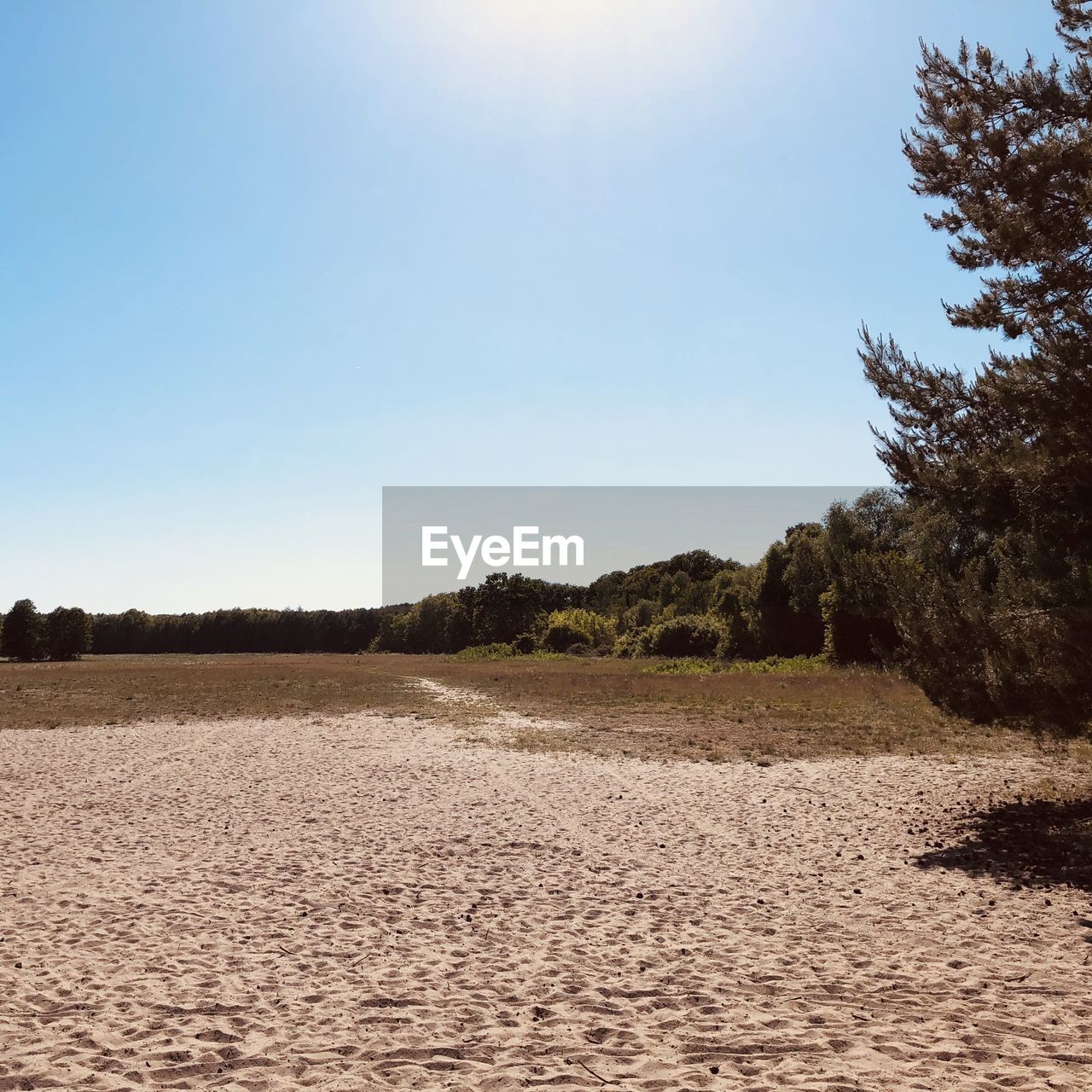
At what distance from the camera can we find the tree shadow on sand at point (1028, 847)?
9573 mm

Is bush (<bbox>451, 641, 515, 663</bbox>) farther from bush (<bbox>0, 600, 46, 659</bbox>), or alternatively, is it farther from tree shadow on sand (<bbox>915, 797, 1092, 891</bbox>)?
tree shadow on sand (<bbox>915, 797, 1092, 891</bbox>)

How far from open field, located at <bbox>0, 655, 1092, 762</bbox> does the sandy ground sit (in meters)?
4.62

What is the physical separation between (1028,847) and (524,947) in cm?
706

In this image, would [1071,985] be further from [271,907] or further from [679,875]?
[271,907]

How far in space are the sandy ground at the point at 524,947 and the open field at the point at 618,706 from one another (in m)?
4.62

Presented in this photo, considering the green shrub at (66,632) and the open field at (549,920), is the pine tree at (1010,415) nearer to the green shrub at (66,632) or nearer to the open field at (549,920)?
the open field at (549,920)

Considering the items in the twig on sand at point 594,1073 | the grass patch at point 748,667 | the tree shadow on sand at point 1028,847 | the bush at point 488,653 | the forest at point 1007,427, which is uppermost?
the forest at point 1007,427

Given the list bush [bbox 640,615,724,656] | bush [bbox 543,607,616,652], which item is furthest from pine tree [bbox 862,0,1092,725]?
bush [bbox 543,607,616,652]

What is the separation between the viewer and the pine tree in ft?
29.8

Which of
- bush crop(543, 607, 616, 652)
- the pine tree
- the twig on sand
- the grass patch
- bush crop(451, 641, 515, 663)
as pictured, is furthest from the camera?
bush crop(543, 607, 616, 652)

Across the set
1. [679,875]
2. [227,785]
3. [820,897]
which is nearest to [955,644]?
[820,897]

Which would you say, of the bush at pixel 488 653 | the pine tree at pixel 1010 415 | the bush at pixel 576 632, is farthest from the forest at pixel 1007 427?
the bush at pixel 576 632

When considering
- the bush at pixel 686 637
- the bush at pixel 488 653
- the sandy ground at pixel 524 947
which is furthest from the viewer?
the bush at pixel 488 653

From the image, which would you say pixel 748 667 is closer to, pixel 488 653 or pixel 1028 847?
pixel 1028 847
